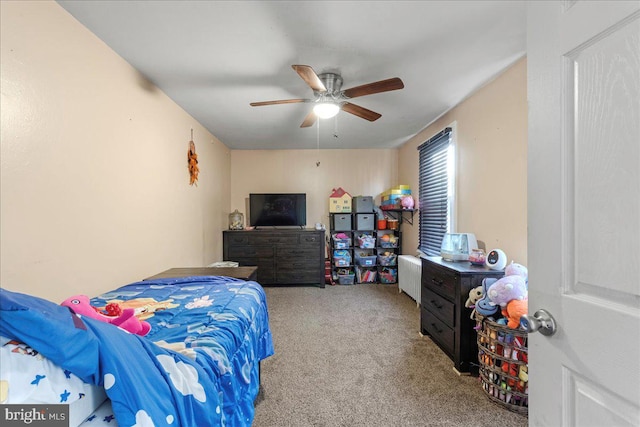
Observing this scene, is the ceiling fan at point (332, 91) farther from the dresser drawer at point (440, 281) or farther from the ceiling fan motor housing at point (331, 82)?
the dresser drawer at point (440, 281)

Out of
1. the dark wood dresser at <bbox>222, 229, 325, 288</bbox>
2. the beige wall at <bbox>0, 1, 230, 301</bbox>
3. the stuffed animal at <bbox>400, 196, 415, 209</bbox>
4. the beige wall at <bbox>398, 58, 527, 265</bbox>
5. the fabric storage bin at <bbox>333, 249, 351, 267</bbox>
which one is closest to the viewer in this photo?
the beige wall at <bbox>0, 1, 230, 301</bbox>

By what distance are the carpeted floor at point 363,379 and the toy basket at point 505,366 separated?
0.07 m

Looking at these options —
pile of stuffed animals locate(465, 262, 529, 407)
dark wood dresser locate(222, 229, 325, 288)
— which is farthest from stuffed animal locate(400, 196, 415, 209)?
pile of stuffed animals locate(465, 262, 529, 407)

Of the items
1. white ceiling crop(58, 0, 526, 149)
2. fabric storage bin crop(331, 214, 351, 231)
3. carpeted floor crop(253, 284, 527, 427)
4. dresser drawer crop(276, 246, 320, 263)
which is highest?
white ceiling crop(58, 0, 526, 149)

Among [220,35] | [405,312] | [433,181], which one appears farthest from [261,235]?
[220,35]

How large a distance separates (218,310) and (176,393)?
651 millimetres

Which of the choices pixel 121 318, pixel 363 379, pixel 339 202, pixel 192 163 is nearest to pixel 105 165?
pixel 121 318

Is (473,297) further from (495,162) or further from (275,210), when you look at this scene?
(275,210)

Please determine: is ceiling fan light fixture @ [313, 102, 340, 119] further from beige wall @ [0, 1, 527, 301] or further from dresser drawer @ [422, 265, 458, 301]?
dresser drawer @ [422, 265, 458, 301]

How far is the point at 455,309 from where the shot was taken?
203 centimetres

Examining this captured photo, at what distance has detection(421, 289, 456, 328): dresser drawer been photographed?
6.83ft

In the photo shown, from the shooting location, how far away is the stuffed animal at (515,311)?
1592 millimetres

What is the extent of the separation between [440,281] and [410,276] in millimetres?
1363

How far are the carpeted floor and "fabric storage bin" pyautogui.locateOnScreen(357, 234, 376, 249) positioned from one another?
4.76 feet
